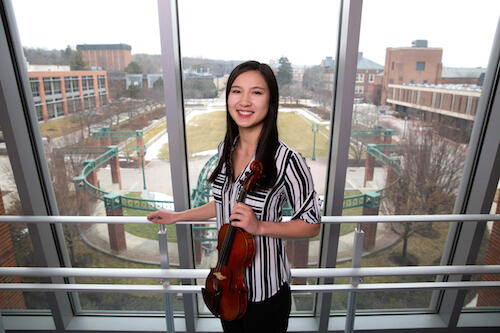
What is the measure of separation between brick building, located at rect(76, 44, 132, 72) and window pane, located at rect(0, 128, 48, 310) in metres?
0.67

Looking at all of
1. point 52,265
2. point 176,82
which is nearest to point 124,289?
→ point 52,265

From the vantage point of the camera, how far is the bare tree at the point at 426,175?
2.03 m

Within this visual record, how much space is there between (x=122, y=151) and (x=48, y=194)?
0.54 metres

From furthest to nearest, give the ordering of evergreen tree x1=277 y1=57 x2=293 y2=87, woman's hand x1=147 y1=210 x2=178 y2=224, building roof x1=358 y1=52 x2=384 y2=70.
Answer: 1. evergreen tree x1=277 y1=57 x2=293 y2=87
2. building roof x1=358 y1=52 x2=384 y2=70
3. woman's hand x1=147 y1=210 x2=178 y2=224

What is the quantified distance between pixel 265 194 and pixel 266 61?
1018 millimetres

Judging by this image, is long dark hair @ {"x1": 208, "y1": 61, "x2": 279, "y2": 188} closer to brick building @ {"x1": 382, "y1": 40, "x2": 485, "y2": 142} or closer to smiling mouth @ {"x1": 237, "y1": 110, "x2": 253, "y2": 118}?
smiling mouth @ {"x1": 237, "y1": 110, "x2": 253, "y2": 118}

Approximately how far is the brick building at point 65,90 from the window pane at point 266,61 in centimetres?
52

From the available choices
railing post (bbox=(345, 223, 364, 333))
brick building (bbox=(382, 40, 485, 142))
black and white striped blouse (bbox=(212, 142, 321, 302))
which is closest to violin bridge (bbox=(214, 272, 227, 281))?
black and white striped blouse (bbox=(212, 142, 321, 302))

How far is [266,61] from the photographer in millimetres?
1871

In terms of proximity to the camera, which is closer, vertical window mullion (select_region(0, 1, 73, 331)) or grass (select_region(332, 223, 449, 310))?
vertical window mullion (select_region(0, 1, 73, 331))

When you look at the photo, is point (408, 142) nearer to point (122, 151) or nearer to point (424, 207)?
point (424, 207)

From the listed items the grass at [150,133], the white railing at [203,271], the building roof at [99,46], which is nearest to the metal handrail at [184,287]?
the white railing at [203,271]

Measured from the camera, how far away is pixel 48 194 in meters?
2.07

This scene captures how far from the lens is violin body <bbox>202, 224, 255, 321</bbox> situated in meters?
1.07
